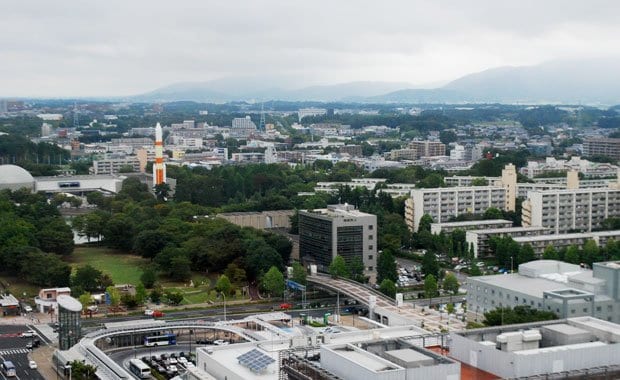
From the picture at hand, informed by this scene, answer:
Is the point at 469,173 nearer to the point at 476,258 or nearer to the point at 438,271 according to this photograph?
the point at 476,258

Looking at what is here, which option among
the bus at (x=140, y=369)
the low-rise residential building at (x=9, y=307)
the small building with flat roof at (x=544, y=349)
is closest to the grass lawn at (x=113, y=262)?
the low-rise residential building at (x=9, y=307)

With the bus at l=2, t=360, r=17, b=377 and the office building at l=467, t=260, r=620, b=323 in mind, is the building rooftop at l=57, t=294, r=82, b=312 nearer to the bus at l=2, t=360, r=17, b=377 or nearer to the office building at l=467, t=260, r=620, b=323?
the bus at l=2, t=360, r=17, b=377

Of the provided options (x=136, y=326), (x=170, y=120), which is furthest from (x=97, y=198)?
(x=170, y=120)

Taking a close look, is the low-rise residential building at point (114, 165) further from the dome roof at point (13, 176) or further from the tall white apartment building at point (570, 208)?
the tall white apartment building at point (570, 208)

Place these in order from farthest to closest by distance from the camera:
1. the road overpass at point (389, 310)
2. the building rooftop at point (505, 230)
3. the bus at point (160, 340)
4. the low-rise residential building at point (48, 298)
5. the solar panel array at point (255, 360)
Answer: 1. the building rooftop at point (505, 230)
2. the low-rise residential building at point (48, 298)
3. the road overpass at point (389, 310)
4. the bus at point (160, 340)
5. the solar panel array at point (255, 360)

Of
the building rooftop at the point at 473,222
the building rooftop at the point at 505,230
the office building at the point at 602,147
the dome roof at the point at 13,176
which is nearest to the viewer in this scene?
the building rooftop at the point at 505,230
